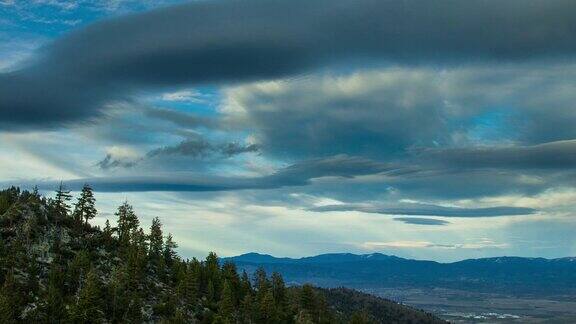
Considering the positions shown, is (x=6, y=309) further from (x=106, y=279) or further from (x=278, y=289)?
(x=278, y=289)

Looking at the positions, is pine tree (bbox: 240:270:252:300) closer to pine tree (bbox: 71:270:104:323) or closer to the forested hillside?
the forested hillside

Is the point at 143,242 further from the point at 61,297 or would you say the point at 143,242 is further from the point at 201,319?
the point at 61,297

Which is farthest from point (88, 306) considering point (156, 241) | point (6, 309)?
point (156, 241)

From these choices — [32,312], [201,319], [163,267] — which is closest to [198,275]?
[163,267]

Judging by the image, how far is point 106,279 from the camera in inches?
4894

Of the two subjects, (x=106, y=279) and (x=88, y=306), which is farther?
(x=106, y=279)

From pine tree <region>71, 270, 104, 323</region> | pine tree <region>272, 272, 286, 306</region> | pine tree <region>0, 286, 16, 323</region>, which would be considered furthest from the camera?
pine tree <region>272, 272, 286, 306</region>

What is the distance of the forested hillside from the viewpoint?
346 feet

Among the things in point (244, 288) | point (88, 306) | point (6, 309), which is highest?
point (244, 288)

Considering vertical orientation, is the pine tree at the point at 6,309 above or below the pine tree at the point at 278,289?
below

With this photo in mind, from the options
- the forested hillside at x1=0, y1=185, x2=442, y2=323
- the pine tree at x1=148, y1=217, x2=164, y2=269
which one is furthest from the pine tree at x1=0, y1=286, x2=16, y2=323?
the pine tree at x1=148, y1=217, x2=164, y2=269

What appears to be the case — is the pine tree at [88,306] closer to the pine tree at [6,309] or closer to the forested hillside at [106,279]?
the forested hillside at [106,279]

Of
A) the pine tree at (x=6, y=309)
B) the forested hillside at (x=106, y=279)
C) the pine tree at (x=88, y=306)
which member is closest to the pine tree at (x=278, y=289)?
the forested hillside at (x=106, y=279)

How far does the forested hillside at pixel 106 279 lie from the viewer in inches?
4149
